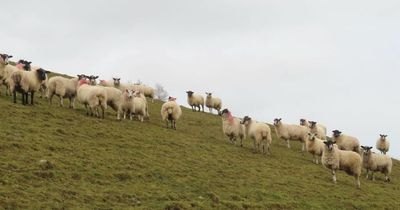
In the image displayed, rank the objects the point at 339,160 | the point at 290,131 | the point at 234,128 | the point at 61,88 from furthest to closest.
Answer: the point at 290,131 < the point at 234,128 < the point at 61,88 < the point at 339,160

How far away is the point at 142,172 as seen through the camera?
20.7 m

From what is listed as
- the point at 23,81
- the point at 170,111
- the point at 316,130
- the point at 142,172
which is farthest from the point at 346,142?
the point at 23,81

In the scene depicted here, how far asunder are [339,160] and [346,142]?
9.36m

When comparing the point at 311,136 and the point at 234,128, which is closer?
the point at 311,136

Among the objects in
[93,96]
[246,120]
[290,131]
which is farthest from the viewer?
[290,131]

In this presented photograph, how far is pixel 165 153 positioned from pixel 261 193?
614 cm

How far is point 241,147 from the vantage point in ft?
107

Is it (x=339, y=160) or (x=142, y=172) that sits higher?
(x=339, y=160)

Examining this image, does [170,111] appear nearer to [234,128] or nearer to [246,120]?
[234,128]

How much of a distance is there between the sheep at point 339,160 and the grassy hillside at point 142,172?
884mm

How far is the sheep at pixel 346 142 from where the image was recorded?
35844 millimetres

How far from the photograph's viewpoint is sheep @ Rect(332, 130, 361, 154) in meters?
35.8

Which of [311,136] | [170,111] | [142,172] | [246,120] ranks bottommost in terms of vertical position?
[142,172]

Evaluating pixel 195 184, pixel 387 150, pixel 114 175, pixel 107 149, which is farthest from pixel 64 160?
pixel 387 150
